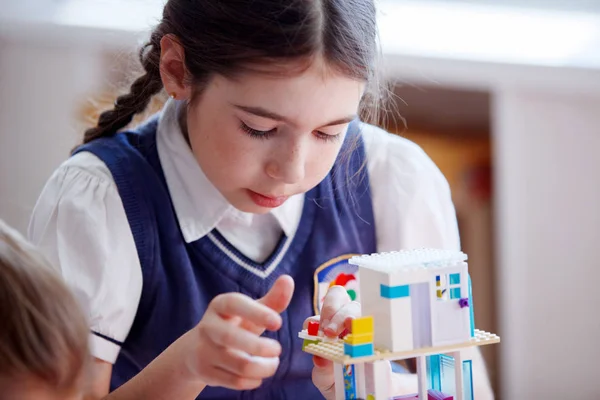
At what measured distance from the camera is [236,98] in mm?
744

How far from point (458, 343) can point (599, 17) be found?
Answer: 129cm

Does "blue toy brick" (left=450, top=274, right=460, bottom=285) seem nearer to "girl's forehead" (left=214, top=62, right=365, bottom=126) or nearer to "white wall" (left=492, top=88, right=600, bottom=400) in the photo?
"girl's forehead" (left=214, top=62, right=365, bottom=126)

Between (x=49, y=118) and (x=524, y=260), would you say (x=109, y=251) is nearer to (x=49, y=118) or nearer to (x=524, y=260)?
(x=49, y=118)

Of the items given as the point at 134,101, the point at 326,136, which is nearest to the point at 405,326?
the point at 326,136

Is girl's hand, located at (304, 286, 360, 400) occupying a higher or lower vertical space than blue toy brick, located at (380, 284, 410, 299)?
lower

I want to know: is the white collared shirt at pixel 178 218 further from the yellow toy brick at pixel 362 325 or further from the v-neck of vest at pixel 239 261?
the yellow toy brick at pixel 362 325

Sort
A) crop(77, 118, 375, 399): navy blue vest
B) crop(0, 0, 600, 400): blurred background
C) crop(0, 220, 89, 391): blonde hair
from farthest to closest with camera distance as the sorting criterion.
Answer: crop(0, 0, 600, 400): blurred background, crop(77, 118, 375, 399): navy blue vest, crop(0, 220, 89, 391): blonde hair

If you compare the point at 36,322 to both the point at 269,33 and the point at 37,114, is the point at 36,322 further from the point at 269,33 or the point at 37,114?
the point at 37,114

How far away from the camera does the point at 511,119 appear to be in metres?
1.61

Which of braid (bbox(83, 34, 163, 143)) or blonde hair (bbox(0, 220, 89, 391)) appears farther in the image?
braid (bbox(83, 34, 163, 143))

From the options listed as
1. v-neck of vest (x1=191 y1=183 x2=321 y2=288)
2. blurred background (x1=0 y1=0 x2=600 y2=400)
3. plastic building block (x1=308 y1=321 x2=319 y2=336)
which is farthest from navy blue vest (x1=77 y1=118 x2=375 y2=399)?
blurred background (x1=0 y1=0 x2=600 y2=400)

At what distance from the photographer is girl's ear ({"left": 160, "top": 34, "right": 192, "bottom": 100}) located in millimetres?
814

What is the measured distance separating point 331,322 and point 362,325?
0.09 meters

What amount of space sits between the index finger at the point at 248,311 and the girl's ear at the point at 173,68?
0.98 feet
